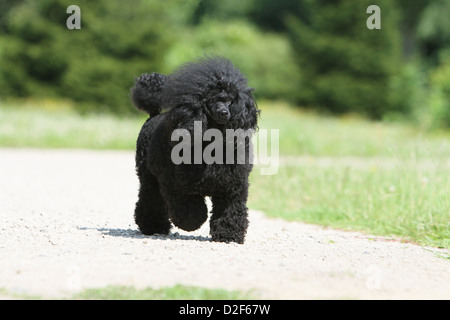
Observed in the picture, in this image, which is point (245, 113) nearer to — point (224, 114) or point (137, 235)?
point (224, 114)

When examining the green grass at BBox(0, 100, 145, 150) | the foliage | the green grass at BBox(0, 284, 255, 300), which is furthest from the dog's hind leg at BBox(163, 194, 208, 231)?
the foliage

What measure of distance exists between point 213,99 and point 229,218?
1.05 m

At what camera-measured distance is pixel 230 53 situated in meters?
34.3

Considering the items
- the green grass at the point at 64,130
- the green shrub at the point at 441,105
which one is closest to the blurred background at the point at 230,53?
the green shrub at the point at 441,105

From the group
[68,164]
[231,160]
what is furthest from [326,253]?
[68,164]

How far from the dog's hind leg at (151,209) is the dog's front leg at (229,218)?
0.78 m

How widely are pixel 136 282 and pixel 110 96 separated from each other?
2274cm

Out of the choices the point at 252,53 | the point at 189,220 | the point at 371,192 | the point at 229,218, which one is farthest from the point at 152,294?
the point at 252,53

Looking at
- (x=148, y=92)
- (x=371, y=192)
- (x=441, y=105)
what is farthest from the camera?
(x=441, y=105)

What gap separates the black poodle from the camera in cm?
604

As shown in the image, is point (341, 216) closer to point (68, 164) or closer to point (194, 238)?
point (194, 238)

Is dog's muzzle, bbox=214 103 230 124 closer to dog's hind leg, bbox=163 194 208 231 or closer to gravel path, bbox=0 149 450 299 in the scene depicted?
dog's hind leg, bbox=163 194 208 231
